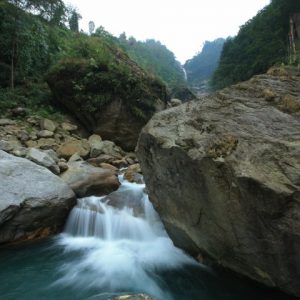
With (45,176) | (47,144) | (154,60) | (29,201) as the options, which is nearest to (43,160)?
(45,176)

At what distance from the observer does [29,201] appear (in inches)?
267

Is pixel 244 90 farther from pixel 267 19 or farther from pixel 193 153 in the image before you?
pixel 267 19

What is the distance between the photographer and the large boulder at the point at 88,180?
8.25 metres

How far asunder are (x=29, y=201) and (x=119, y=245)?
1.94 metres

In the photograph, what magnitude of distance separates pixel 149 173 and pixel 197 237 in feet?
4.49

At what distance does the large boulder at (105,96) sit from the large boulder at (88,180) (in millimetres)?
4936

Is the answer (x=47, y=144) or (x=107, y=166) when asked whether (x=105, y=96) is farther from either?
(x=107, y=166)

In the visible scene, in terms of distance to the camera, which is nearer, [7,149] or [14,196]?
[14,196]

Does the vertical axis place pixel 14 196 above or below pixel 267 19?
below

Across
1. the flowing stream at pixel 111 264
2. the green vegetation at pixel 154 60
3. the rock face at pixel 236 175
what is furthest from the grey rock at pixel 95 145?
the green vegetation at pixel 154 60

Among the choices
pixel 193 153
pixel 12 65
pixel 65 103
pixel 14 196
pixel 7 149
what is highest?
pixel 12 65

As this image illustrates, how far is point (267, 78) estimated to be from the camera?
5.89 meters

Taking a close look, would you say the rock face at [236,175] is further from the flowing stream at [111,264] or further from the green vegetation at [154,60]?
the green vegetation at [154,60]

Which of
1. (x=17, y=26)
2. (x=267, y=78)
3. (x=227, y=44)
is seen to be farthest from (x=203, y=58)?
(x=267, y=78)
